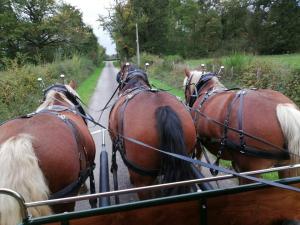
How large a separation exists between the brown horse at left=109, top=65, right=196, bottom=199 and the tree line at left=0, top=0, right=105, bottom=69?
2943cm

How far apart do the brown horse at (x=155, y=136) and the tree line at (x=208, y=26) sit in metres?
38.3

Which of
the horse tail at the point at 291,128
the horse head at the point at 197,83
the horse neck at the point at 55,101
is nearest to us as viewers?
the horse tail at the point at 291,128

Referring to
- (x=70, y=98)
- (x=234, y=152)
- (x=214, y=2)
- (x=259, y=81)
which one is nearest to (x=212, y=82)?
(x=234, y=152)

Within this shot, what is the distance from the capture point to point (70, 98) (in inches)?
192

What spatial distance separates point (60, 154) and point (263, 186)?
1.67m

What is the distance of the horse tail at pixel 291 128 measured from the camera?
336cm

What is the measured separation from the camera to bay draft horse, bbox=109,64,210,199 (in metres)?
3.26

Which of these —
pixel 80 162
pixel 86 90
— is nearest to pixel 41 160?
pixel 80 162

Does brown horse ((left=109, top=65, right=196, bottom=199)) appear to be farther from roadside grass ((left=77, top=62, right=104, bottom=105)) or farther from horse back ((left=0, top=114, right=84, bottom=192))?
roadside grass ((left=77, top=62, right=104, bottom=105))

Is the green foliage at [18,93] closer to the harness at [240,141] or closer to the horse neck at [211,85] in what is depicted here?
the horse neck at [211,85]

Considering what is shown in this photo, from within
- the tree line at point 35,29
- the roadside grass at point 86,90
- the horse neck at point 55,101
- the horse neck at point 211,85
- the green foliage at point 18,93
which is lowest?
the roadside grass at point 86,90

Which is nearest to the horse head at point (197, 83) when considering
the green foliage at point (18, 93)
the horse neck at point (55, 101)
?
the horse neck at point (55, 101)

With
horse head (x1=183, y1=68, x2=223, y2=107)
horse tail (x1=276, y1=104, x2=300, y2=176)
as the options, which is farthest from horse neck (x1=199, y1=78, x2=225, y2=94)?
horse tail (x1=276, y1=104, x2=300, y2=176)

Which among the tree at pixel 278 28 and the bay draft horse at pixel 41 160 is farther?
the tree at pixel 278 28
